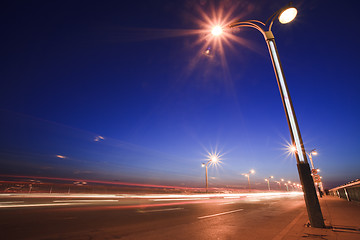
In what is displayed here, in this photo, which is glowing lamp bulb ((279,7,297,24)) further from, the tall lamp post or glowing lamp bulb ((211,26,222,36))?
glowing lamp bulb ((211,26,222,36))

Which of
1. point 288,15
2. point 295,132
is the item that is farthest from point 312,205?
point 288,15

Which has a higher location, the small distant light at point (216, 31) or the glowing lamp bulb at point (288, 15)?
the small distant light at point (216, 31)

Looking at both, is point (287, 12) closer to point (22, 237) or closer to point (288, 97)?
point (288, 97)

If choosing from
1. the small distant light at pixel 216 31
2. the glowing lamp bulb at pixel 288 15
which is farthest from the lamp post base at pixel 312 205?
the small distant light at pixel 216 31

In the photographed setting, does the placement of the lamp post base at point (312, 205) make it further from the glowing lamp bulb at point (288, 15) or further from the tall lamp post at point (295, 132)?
the glowing lamp bulb at point (288, 15)

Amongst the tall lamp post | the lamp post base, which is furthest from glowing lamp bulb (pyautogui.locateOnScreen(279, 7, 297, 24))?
the lamp post base

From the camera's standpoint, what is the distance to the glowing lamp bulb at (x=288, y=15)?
6.41 metres

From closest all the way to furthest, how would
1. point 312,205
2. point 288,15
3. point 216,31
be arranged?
point 312,205 < point 288,15 < point 216,31

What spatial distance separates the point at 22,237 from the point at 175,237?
450 cm

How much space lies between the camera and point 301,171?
6086 millimetres

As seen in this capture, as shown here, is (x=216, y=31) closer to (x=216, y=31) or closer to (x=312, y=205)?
(x=216, y=31)

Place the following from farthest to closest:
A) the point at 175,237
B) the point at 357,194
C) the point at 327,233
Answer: the point at 357,194
the point at 175,237
the point at 327,233

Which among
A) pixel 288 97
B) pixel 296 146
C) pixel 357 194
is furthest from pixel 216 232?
pixel 357 194

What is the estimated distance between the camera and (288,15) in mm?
6594
